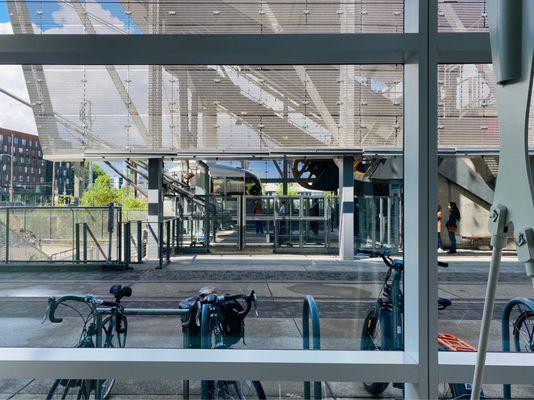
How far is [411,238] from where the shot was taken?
53.3 inches

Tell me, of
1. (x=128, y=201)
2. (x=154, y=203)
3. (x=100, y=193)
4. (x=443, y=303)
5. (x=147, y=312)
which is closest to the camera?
(x=443, y=303)

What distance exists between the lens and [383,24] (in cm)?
152

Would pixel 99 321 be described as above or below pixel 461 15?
below

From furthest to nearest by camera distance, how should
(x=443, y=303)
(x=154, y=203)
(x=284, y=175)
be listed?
(x=284, y=175)
(x=154, y=203)
(x=443, y=303)

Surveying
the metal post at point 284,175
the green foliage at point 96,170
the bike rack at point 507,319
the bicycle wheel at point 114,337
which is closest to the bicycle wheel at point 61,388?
the bicycle wheel at point 114,337

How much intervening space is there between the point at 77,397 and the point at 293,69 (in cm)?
160

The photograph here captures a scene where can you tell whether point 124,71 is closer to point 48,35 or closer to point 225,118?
point 48,35

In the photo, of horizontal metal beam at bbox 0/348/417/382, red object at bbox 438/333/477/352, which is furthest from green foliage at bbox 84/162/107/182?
red object at bbox 438/333/477/352

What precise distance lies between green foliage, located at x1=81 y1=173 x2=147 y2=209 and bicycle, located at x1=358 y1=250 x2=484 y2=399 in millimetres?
1435

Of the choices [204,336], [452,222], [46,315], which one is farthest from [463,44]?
[46,315]

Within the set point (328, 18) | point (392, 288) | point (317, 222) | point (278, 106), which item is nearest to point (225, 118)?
point (278, 106)

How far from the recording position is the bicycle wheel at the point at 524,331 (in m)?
1.62

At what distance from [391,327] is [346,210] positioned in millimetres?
1382

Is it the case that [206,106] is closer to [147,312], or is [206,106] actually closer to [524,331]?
[147,312]
